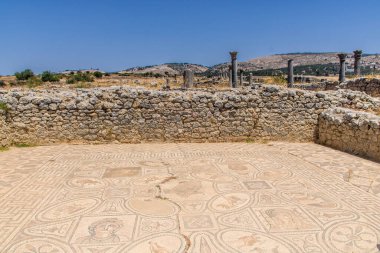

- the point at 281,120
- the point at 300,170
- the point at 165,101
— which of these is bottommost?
the point at 300,170

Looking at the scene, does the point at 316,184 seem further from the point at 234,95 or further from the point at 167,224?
the point at 234,95

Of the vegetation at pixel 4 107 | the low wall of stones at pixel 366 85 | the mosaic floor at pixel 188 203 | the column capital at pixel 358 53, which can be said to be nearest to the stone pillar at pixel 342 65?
the column capital at pixel 358 53

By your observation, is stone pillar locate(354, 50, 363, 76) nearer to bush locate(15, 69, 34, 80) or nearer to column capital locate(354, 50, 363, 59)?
column capital locate(354, 50, 363, 59)

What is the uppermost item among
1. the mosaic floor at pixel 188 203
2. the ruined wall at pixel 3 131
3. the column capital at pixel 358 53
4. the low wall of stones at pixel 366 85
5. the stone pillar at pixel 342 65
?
the column capital at pixel 358 53

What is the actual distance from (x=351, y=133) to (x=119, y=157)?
5558 millimetres

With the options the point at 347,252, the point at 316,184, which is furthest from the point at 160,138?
the point at 347,252

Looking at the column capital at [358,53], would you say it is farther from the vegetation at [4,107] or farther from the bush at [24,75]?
the bush at [24,75]

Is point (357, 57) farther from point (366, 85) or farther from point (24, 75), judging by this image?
point (24, 75)

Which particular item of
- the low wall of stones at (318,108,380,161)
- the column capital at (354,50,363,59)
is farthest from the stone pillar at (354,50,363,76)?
the low wall of stones at (318,108,380,161)

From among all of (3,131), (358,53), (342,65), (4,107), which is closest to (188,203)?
(3,131)

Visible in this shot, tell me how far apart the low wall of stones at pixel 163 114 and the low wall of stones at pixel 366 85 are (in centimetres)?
462

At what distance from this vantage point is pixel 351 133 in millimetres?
7383

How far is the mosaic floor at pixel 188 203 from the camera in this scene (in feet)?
10.7

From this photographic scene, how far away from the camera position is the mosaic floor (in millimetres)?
3258
